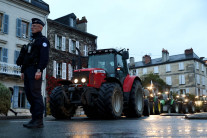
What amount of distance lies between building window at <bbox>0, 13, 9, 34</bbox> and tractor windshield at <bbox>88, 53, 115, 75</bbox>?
13.8 meters

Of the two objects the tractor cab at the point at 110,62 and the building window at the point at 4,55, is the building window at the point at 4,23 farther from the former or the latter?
the tractor cab at the point at 110,62

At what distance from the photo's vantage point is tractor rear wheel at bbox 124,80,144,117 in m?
9.63

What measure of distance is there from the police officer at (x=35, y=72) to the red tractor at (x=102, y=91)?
3160 millimetres

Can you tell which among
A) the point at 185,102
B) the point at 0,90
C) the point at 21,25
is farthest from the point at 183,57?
the point at 0,90

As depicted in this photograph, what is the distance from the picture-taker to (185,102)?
27.1 meters

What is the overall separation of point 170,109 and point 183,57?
28600mm

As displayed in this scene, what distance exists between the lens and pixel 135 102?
9617 millimetres

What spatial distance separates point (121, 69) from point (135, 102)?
4.41 feet

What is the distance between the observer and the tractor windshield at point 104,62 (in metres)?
9.70

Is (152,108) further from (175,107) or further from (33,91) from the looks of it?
(33,91)

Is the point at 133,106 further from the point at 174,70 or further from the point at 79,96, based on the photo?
the point at 174,70

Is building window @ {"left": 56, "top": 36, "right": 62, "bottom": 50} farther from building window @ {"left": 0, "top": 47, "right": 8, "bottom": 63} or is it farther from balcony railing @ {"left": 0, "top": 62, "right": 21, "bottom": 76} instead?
building window @ {"left": 0, "top": 47, "right": 8, "bottom": 63}

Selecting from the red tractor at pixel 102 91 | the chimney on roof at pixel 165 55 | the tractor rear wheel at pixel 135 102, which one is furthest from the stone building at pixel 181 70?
the red tractor at pixel 102 91

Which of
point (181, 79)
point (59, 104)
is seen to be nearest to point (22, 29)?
point (59, 104)
